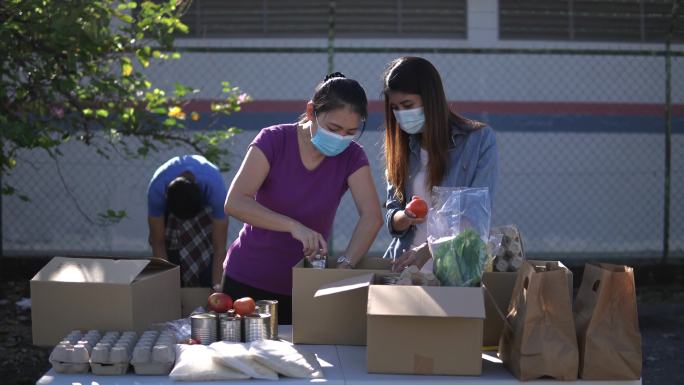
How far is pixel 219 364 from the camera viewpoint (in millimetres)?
2508

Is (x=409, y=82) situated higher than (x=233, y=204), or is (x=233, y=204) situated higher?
(x=409, y=82)

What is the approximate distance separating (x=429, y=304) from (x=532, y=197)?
5482 mm

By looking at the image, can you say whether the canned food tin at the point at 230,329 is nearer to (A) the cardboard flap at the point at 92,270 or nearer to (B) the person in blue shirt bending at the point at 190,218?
(A) the cardboard flap at the point at 92,270

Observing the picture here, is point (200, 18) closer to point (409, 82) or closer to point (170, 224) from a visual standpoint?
point (170, 224)

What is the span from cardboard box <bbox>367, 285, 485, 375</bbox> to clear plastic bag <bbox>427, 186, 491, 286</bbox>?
13 centimetres

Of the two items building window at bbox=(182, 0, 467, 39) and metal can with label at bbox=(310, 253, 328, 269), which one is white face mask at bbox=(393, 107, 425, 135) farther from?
building window at bbox=(182, 0, 467, 39)

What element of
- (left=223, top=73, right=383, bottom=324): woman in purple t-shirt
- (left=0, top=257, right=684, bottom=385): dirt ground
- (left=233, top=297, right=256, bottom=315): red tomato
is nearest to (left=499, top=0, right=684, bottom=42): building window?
(left=0, top=257, right=684, bottom=385): dirt ground

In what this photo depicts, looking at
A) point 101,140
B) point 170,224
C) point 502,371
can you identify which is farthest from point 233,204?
point 101,140

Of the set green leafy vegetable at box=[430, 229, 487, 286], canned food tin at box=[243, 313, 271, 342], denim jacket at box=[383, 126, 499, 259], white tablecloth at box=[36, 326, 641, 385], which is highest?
denim jacket at box=[383, 126, 499, 259]

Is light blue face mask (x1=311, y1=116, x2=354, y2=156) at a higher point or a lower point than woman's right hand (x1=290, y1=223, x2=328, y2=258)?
higher

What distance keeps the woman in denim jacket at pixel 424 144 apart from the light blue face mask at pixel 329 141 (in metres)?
0.26

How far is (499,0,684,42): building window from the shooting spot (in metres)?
8.02

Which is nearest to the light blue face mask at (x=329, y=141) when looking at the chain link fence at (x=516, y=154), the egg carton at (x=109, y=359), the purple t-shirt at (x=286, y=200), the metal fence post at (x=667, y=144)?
the purple t-shirt at (x=286, y=200)

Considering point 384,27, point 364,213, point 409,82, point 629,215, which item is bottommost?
point 629,215
